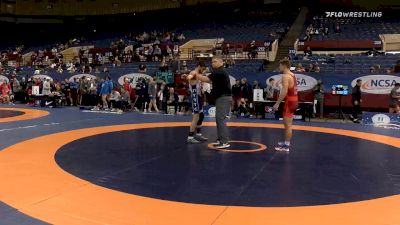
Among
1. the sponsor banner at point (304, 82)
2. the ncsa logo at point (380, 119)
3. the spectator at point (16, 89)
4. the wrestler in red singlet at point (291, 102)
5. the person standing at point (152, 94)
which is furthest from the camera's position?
the spectator at point (16, 89)

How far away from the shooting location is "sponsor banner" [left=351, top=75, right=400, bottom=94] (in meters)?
13.6

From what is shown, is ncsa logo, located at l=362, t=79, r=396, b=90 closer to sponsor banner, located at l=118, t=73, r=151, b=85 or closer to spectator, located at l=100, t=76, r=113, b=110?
sponsor banner, located at l=118, t=73, r=151, b=85

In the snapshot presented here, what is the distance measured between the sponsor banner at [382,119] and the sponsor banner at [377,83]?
5.71 ft

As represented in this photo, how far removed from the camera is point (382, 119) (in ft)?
39.9

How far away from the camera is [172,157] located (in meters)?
6.44

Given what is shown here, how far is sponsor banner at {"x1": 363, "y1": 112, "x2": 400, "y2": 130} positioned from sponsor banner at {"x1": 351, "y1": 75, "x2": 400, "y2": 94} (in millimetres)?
1741

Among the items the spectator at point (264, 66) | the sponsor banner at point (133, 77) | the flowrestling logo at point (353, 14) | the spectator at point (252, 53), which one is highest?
the flowrestling logo at point (353, 14)

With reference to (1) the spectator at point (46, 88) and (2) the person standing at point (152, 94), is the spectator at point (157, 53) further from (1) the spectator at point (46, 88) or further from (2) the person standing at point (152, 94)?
(2) the person standing at point (152, 94)

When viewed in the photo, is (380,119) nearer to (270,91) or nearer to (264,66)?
(270,91)

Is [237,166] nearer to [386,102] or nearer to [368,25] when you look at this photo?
[386,102]

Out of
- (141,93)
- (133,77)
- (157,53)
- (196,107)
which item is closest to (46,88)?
(133,77)

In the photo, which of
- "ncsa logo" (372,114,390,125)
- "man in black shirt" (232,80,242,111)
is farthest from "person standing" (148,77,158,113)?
"ncsa logo" (372,114,390,125)

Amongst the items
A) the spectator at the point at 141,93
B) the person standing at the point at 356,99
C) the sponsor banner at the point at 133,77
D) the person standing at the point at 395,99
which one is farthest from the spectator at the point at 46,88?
the person standing at the point at 395,99

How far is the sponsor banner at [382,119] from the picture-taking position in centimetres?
1176
